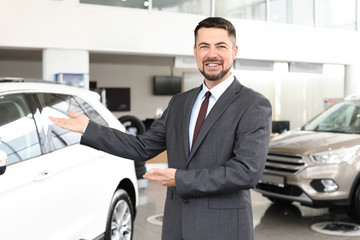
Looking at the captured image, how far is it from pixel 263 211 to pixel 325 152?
130 centimetres

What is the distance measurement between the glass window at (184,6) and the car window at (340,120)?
5.22 m

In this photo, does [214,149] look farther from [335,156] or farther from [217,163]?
[335,156]

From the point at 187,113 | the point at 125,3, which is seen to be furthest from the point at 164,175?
the point at 125,3

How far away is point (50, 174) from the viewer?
8.24 feet

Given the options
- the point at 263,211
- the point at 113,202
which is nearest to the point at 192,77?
the point at 263,211

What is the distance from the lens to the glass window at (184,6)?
32.9 feet

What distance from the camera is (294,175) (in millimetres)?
4934

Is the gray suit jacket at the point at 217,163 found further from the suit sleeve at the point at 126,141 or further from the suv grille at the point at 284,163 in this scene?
the suv grille at the point at 284,163

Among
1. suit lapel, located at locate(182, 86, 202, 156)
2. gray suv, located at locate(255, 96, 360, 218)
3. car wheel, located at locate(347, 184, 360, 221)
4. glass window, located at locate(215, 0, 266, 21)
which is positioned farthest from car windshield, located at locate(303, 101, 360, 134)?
glass window, located at locate(215, 0, 266, 21)

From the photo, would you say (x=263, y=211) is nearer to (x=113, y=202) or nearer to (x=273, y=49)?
(x=113, y=202)

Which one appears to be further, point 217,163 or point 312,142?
point 312,142

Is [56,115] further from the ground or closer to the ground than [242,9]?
closer to the ground

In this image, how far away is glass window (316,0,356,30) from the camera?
42.3 feet

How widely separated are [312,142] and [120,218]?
8.88ft
